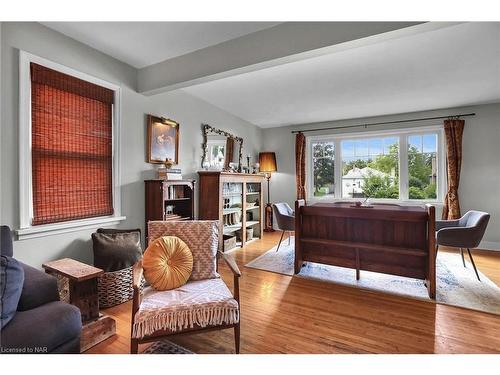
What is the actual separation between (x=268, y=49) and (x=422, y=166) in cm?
404

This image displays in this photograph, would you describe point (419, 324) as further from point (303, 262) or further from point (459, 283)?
point (303, 262)

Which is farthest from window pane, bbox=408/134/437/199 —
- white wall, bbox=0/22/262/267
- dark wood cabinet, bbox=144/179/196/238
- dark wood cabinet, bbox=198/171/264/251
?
dark wood cabinet, bbox=144/179/196/238

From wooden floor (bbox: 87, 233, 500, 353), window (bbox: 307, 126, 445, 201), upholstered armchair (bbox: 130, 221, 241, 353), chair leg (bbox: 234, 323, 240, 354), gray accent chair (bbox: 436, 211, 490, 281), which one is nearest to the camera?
upholstered armchair (bbox: 130, 221, 241, 353)

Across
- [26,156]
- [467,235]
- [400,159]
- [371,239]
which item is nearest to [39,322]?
[26,156]

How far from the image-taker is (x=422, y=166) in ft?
15.4

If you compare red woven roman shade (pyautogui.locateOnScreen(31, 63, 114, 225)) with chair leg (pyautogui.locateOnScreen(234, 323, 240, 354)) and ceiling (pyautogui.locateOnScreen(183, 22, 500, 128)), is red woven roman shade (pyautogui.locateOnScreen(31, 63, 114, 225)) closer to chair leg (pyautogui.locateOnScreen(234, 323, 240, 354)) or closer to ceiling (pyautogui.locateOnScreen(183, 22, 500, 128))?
ceiling (pyautogui.locateOnScreen(183, 22, 500, 128))

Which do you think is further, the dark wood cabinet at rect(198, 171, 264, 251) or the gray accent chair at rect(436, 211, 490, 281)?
the dark wood cabinet at rect(198, 171, 264, 251)

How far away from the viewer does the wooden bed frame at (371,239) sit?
2.54 metres

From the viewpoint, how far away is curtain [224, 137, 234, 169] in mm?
4618

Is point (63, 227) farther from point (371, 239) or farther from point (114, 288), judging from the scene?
point (371, 239)

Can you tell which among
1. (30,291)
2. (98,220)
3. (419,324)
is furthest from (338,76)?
(30,291)

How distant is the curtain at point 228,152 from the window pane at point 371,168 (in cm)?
240

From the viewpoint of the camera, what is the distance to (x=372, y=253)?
2820mm

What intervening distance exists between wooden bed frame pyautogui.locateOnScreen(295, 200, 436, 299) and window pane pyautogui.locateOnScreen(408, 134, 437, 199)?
2.18 m
